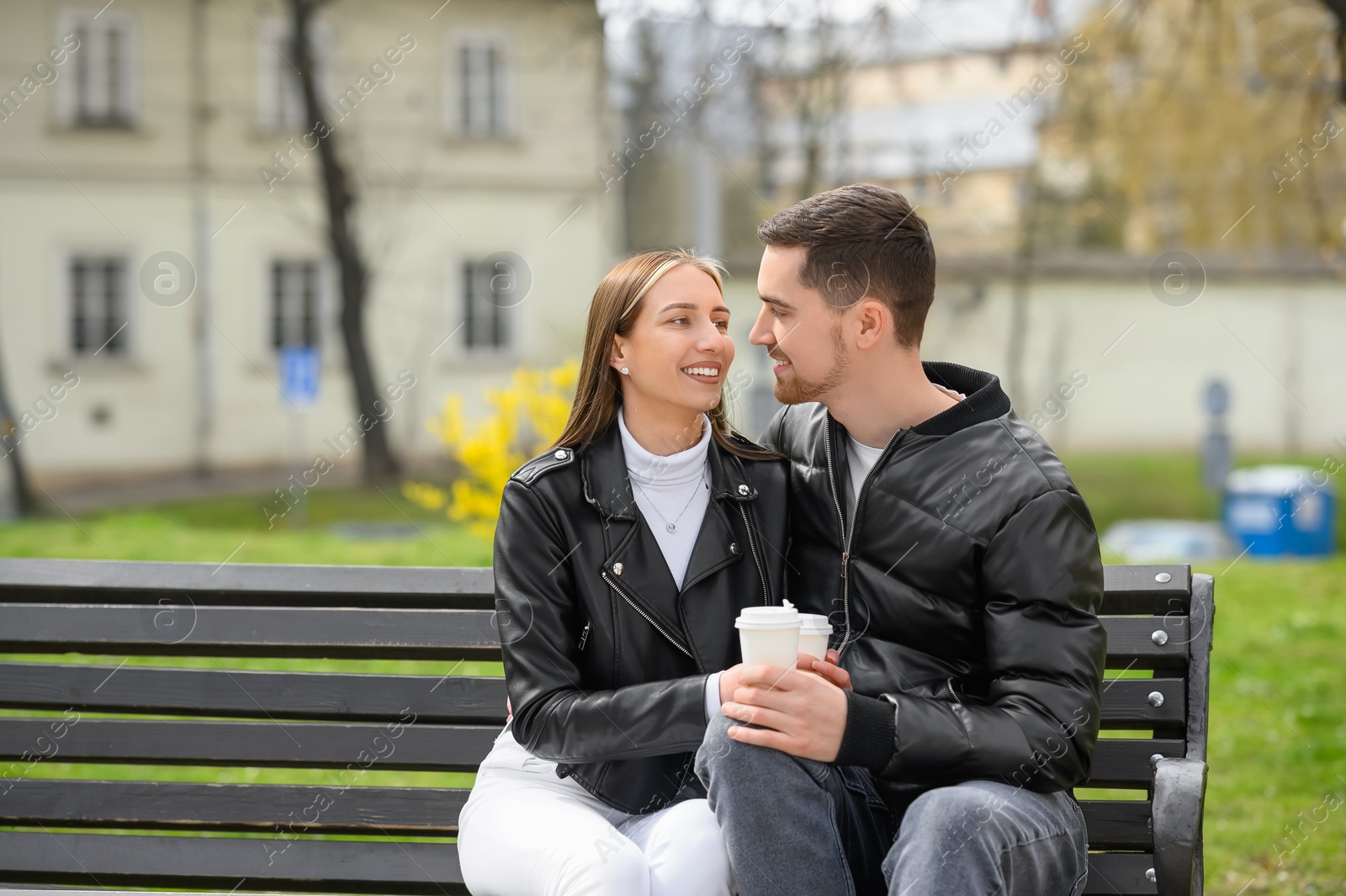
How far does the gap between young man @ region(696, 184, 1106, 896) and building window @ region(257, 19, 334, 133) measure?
70.5 ft

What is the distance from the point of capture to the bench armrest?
2.26m

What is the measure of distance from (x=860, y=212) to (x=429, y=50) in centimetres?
2228

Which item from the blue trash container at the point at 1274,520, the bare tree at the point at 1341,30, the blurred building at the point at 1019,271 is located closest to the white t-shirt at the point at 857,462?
the bare tree at the point at 1341,30

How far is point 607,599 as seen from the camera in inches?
103

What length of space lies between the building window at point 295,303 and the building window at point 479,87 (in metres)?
3.51

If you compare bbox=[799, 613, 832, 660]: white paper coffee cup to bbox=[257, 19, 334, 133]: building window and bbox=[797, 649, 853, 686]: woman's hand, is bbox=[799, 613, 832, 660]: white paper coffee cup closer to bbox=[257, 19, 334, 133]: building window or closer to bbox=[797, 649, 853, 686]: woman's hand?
bbox=[797, 649, 853, 686]: woman's hand

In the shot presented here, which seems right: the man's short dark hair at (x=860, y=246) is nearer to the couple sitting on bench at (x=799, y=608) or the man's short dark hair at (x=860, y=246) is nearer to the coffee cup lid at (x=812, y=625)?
the couple sitting on bench at (x=799, y=608)

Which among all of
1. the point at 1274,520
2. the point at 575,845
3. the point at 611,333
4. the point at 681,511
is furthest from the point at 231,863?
the point at 1274,520

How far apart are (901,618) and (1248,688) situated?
420cm

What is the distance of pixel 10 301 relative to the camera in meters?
22.5

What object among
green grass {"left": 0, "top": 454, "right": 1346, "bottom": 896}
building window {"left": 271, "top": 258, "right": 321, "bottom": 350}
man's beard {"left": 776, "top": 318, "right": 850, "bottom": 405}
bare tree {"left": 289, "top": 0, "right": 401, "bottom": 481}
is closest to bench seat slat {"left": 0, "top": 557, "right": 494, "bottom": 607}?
green grass {"left": 0, "top": 454, "right": 1346, "bottom": 896}

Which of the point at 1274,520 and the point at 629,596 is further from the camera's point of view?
the point at 1274,520

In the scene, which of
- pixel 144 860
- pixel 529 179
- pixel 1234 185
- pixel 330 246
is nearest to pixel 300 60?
pixel 330 246

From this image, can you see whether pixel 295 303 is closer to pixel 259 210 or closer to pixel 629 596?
pixel 259 210
